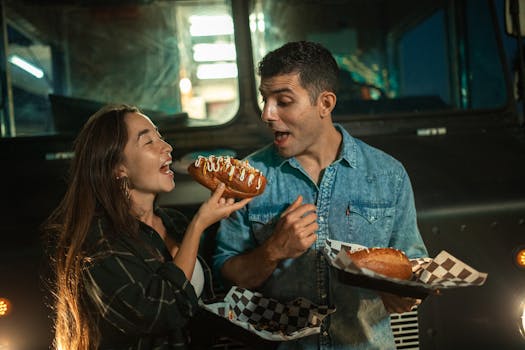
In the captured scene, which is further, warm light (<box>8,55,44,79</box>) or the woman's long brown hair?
warm light (<box>8,55,44,79</box>)

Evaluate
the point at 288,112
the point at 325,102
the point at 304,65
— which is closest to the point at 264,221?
the point at 288,112

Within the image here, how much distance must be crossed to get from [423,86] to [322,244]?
4.97 ft

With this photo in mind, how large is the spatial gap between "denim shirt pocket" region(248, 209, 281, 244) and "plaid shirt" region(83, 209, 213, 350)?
44cm

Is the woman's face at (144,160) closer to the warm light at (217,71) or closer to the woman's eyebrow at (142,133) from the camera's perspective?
the woman's eyebrow at (142,133)

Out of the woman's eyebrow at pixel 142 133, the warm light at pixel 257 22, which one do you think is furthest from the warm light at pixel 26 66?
the warm light at pixel 257 22

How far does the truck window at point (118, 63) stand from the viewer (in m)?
3.06

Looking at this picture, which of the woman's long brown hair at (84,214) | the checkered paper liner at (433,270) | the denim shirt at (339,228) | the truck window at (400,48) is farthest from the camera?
the truck window at (400,48)

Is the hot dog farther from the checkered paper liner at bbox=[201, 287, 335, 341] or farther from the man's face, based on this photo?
the checkered paper liner at bbox=[201, 287, 335, 341]

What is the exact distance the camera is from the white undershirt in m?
2.27

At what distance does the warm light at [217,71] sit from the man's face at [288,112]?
0.78 m

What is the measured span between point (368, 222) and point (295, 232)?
431mm

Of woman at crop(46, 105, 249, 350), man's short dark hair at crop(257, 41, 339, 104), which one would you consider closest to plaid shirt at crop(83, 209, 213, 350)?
woman at crop(46, 105, 249, 350)

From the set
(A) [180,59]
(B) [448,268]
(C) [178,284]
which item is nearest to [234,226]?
(C) [178,284]

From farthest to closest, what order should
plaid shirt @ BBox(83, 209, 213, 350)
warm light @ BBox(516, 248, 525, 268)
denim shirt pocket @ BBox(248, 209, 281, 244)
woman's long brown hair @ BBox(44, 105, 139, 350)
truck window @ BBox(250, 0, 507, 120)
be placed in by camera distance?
truck window @ BBox(250, 0, 507, 120) → warm light @ BBox(516, 248, 525, 268) → denim shirt pocket @ BBox(248, 209, 281, 244) → woman's long brown hair @ BBox(44, 105, 139, 350) → plaid shirt @ BBox(83, 209, 213, 350)
